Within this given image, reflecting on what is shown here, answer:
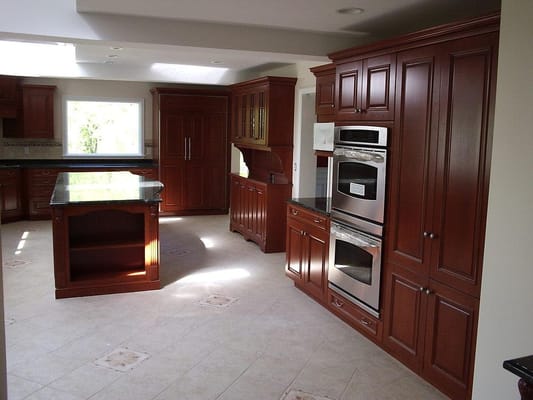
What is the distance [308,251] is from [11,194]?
5.40 meters

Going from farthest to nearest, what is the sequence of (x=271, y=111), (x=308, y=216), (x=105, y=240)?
(x=271, y=111)
(x=105, y=240)
(x=308, y=216)

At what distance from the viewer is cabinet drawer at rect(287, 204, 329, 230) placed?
170 inches

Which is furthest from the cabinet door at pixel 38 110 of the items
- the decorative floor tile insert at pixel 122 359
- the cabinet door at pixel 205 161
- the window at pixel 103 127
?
the decorative floor tile insert at pixel 122 359

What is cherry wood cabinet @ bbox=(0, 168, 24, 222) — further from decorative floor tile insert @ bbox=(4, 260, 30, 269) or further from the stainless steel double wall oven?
the stainless steel double wall oven

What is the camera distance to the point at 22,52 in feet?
24.1

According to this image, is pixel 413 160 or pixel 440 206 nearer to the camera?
pixel 440 206

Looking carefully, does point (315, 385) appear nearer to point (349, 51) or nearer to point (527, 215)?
point (527, 215)

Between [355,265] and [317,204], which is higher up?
[317,204]

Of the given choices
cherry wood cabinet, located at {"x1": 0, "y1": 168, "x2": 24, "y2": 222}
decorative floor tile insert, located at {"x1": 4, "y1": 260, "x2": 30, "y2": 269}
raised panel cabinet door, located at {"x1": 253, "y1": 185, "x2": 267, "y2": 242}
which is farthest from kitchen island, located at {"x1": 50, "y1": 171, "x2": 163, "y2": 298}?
cherry wood cabinet, located at {"x1": 0, "y1": 168, "x2": 24, "y2": 222}

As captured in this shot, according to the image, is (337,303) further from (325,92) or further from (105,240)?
(105,240)

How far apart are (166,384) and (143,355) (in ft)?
1.50

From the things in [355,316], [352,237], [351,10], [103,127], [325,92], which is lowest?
[355,316]

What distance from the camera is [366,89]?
3.66 meters

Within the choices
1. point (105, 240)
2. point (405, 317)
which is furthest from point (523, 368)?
point (105, 240)
